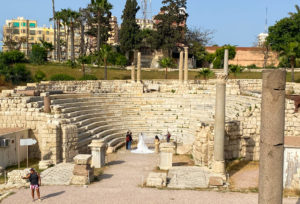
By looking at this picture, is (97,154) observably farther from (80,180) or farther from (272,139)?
(272,139)

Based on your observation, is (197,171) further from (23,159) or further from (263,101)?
(23,159)

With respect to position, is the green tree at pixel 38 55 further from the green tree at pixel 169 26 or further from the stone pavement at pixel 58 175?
the stone pavement at pixel 58 175

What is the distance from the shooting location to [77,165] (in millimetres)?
12625

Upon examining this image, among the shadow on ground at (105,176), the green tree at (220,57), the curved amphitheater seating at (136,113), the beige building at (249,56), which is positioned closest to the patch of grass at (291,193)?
the shadow on ground at (105,176)

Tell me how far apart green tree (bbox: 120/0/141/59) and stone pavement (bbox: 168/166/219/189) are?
148 feet

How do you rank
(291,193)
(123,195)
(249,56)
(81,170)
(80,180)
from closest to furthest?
(123,195)
(291,193)
(80,180)
(81,170)
(249,56)

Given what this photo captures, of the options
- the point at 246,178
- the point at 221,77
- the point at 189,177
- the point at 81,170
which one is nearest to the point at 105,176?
the point at 81,170

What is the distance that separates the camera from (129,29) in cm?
5666

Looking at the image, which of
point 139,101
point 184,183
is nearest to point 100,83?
point 139,101

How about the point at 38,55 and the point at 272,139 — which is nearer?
the point at 272,139

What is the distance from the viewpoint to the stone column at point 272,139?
6.05m

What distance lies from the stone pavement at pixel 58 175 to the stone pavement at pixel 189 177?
4.36m

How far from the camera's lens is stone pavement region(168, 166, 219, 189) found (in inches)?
481

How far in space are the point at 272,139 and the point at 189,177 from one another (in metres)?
7.56
